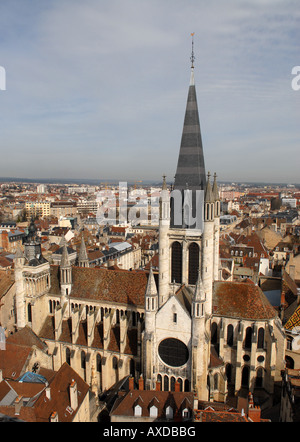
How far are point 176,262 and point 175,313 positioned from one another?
5.96 meters

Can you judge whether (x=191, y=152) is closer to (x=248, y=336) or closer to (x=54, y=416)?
(x=248, y=336)

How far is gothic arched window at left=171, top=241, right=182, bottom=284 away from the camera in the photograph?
38125 millimetres

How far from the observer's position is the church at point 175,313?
117ft

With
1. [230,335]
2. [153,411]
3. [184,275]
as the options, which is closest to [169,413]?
[153,411]

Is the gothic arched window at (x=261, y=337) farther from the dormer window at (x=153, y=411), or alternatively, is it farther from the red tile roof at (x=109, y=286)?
the dormer window at (x=153, y=411)

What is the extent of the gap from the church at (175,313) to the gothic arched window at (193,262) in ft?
0.36

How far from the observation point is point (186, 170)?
3716 centimetres

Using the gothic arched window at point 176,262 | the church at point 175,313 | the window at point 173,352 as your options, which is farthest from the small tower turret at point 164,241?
the window at point 173,352

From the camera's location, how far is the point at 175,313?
34.9 metres

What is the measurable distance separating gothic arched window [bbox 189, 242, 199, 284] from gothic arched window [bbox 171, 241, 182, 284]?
1.16m

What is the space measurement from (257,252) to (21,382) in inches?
2764

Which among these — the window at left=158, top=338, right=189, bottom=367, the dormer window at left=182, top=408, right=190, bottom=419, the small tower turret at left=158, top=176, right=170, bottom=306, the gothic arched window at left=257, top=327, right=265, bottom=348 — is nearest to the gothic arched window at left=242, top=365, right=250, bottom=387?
the gothic arched window at left=257, top=327, right=265, bottom=348
